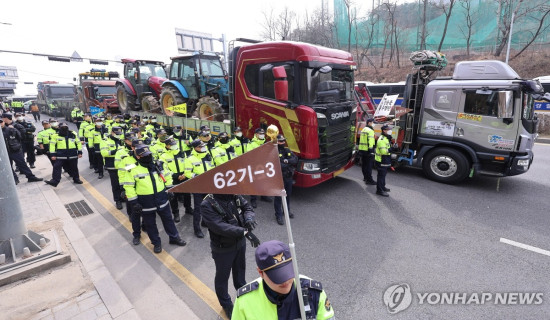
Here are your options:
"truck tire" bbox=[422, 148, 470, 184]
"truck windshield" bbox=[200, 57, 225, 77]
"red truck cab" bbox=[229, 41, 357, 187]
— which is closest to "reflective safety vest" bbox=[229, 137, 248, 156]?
"red truck cab" bbox=[229, 41, 357, 187]

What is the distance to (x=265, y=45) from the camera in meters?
6.27

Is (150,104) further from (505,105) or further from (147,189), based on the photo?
(505,105)

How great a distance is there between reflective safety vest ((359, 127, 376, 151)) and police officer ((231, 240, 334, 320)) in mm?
5754

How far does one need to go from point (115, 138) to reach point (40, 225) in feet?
9.81

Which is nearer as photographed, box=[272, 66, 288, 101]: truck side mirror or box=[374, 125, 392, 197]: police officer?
box=[272, 66, 288, 101]: truck side mirror

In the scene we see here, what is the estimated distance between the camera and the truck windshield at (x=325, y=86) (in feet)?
18.7

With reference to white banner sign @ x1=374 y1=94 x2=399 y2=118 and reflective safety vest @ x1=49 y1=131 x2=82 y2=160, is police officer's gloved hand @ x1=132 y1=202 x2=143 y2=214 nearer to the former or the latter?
reflective safety vest @ x1=49 y1=131 x2=82 y2=160

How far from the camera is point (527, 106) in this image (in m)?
6.08

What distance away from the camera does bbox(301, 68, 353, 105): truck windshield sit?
570 cm

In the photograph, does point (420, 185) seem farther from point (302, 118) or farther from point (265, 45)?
point (265, 45)

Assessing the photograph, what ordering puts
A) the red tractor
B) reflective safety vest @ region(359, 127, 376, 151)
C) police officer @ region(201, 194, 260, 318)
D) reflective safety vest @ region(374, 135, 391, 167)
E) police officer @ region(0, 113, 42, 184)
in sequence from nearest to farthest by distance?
police officer @ region(201, 194, 260, 318) → reflective safety vest @ region(374, 135, 391, 167) → reflective safety vest @ region(359, 127, 376, 151) → police officer @ region(0, 113, 42, 184) → the red tractor

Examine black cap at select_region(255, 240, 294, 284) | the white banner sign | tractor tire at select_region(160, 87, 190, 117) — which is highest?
tractor tire at select_region(160, 87, 190, 117)

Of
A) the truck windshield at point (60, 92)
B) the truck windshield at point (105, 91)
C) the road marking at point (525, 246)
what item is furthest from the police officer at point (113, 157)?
the truck windshield at point (60, 92)

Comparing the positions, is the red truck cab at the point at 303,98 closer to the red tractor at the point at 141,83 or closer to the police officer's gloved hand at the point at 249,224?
the police officer's gloved hand at the point at 249,224
